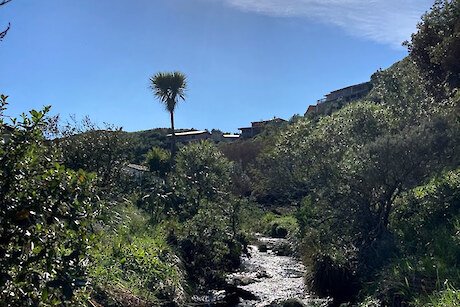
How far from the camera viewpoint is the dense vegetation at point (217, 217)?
11.6ft

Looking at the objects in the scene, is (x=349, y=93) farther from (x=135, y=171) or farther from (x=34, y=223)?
(x=34, y=223)

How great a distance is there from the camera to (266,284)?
14477 mm

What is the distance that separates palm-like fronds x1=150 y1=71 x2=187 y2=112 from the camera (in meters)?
36.8

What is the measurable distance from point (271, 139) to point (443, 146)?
105ft

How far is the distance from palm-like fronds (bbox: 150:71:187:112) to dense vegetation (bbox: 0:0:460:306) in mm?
16441

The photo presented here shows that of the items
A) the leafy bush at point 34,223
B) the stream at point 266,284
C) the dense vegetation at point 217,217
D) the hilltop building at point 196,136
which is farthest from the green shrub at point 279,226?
the hilltop building at point 196,136

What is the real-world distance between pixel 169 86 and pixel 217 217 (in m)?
23.9

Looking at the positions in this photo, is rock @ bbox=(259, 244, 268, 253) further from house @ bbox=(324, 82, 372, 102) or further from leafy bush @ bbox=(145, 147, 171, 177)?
house @ bbox=(324, 82, 372, 102)

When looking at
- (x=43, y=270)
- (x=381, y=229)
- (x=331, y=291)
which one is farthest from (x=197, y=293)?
(x=43, y=270)

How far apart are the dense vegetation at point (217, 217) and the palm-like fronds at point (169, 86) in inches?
647

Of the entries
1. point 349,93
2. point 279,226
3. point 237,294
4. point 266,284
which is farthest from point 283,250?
point 349,93

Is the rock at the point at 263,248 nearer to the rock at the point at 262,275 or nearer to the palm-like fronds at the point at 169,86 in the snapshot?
the rock at the point at 262,275

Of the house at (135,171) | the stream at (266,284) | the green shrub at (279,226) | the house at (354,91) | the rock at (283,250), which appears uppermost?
the house at (354,91)

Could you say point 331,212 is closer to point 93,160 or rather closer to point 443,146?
point 443,146
